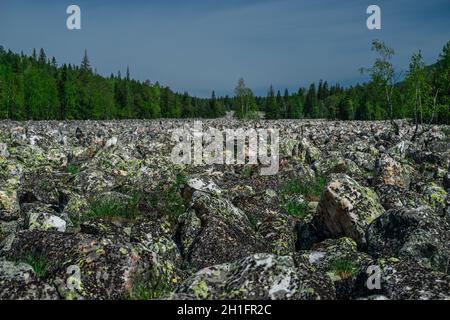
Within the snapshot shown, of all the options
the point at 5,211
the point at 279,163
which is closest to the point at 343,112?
the point at 279,163

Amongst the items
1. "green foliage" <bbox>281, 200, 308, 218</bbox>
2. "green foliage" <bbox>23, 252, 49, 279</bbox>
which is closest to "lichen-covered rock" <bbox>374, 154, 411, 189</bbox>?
"green foliage" <bbox>281, 200, 308, 218</bbox>

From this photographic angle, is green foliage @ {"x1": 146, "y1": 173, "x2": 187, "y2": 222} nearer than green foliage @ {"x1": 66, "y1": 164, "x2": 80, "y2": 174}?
Yes

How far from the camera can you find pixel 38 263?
7828 millimetres

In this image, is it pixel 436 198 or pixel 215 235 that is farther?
pixel 436 198

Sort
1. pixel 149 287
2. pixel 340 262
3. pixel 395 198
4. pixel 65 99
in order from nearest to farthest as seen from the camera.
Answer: pixel 149 287 → pixel 340 262 → pixel 395 198 → pixel 65 99

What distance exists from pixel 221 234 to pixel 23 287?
4.20 metres

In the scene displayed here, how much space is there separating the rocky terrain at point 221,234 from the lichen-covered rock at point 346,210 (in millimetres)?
→ 25

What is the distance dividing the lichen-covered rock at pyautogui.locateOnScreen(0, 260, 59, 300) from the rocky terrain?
2 cm

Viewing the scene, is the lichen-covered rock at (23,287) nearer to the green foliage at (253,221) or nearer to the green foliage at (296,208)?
the green foliage at (253,221)

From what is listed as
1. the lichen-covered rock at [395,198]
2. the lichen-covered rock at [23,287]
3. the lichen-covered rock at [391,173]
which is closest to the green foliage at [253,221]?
the lichen-covered rock at [395,198]

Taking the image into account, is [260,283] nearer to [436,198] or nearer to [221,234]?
[221,234]

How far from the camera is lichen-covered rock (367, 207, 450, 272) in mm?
8922

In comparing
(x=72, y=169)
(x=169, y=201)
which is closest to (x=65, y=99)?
(x=72, y=169)

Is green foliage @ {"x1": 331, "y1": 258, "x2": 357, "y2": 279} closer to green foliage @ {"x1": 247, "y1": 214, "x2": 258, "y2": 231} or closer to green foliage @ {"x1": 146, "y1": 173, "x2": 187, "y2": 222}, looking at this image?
green foliage @ {"x1": 247, "y1": 214, "x2": 258, "y2": 231}
